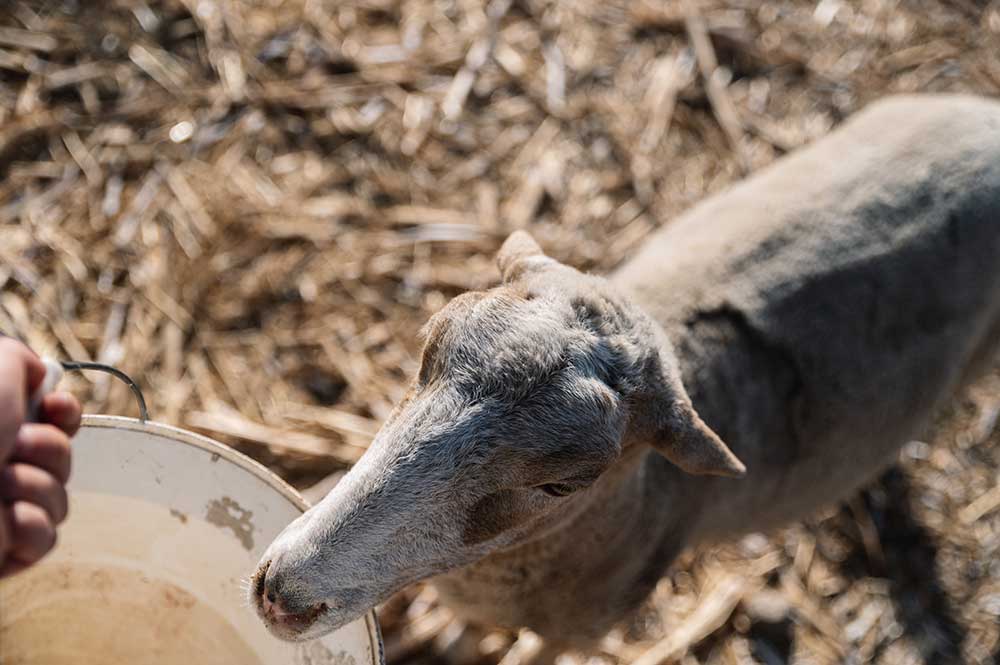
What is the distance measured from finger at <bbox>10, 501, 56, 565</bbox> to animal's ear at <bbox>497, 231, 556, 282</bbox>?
47.8 inches

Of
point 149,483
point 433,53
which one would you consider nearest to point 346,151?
point 433,53

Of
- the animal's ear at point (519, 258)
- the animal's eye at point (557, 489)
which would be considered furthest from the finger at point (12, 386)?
the animal's ear at point (519, 258)

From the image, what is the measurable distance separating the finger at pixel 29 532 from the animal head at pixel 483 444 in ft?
1.61

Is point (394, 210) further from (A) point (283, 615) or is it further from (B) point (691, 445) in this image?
(A) point (283, 615)

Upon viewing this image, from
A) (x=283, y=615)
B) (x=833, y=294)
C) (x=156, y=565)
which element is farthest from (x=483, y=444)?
(x=833, y=294)

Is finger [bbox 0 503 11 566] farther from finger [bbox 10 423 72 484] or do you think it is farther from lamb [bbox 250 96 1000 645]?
lamb [bbox 250 96 1000 645]

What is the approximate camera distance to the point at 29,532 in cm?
134

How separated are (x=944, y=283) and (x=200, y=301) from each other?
275 cm

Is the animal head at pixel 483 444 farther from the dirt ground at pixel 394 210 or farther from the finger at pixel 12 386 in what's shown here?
the dirt ground at pixel 394 210

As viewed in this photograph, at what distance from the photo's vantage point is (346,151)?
4.25 m

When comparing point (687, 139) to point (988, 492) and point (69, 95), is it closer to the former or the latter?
point (988, 492)

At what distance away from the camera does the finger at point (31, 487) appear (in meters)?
1.37

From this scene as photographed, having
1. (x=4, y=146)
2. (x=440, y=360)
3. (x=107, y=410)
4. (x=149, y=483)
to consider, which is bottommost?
(x=107, y=410)

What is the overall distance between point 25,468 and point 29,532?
0.10 m
